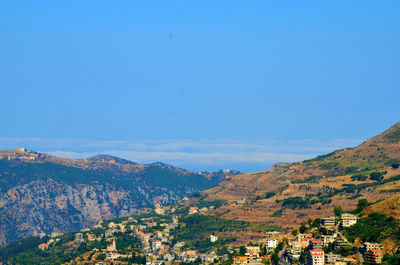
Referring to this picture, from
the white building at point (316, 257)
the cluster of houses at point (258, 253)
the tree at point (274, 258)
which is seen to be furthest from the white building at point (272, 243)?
→ the white building at point (316, 257)

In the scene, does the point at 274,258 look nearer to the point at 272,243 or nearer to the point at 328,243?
the point at 328,243

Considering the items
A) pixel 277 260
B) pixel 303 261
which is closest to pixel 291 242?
pixel 277 260

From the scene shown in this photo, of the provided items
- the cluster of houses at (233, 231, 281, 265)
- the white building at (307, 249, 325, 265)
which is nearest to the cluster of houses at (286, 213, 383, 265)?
the white building at (307, 249, 325, 265)

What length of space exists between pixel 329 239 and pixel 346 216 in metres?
16.4

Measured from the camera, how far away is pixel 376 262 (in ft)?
439

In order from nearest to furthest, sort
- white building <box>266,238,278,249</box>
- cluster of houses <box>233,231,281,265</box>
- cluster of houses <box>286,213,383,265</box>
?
cluster of houses <box>286,213,383,265</box> < cluster of houses <box>233,231,281,265</box> < white building <box>266,238,278,249</box>

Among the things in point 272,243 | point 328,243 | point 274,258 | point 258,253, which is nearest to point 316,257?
point 328,243

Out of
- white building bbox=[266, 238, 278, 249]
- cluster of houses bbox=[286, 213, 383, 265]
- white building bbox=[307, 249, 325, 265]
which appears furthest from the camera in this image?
white building bbox=[266, 238, 278, 249]

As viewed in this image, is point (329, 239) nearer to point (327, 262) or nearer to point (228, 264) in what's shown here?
point (327, 262)

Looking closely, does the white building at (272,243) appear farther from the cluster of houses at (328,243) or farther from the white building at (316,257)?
the white building at (316,257)

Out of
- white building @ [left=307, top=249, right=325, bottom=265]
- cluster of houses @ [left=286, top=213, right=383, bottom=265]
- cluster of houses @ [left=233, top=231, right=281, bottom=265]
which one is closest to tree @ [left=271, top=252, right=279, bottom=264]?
cluster of houses @ [left=233, top=231, right=281, bottom=265]

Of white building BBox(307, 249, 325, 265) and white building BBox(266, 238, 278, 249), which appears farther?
white building BBox(266, 238, 278, 249)

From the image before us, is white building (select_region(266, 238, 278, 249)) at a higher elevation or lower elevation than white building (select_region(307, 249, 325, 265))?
higher

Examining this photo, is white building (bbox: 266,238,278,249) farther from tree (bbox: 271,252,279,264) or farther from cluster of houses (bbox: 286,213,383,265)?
tree (bbox: 271,252,279,264)
